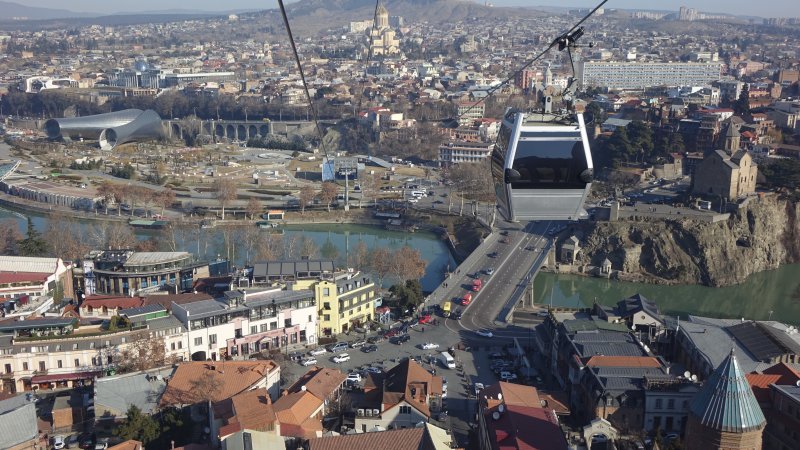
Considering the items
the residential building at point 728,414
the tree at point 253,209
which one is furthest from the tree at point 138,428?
the tree at point 253,209

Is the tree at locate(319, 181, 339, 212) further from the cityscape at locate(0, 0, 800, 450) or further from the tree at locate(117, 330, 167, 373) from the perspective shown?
the tree at locate(117, 330, 167, 373)

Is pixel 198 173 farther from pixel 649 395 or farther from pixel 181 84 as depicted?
pixel 181 84

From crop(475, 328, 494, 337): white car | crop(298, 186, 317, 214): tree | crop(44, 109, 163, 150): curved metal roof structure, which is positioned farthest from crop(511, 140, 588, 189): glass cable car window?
crop(44, 109, 163, 150): curved metal roof structure

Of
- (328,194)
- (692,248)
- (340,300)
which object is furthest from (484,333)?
(328,194)

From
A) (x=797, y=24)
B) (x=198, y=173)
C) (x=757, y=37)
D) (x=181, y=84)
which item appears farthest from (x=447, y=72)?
(x=797, y=24)

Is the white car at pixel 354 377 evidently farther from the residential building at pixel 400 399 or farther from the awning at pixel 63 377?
the awning at pixel 63 377

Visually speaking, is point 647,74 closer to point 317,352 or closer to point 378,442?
point 317,352
